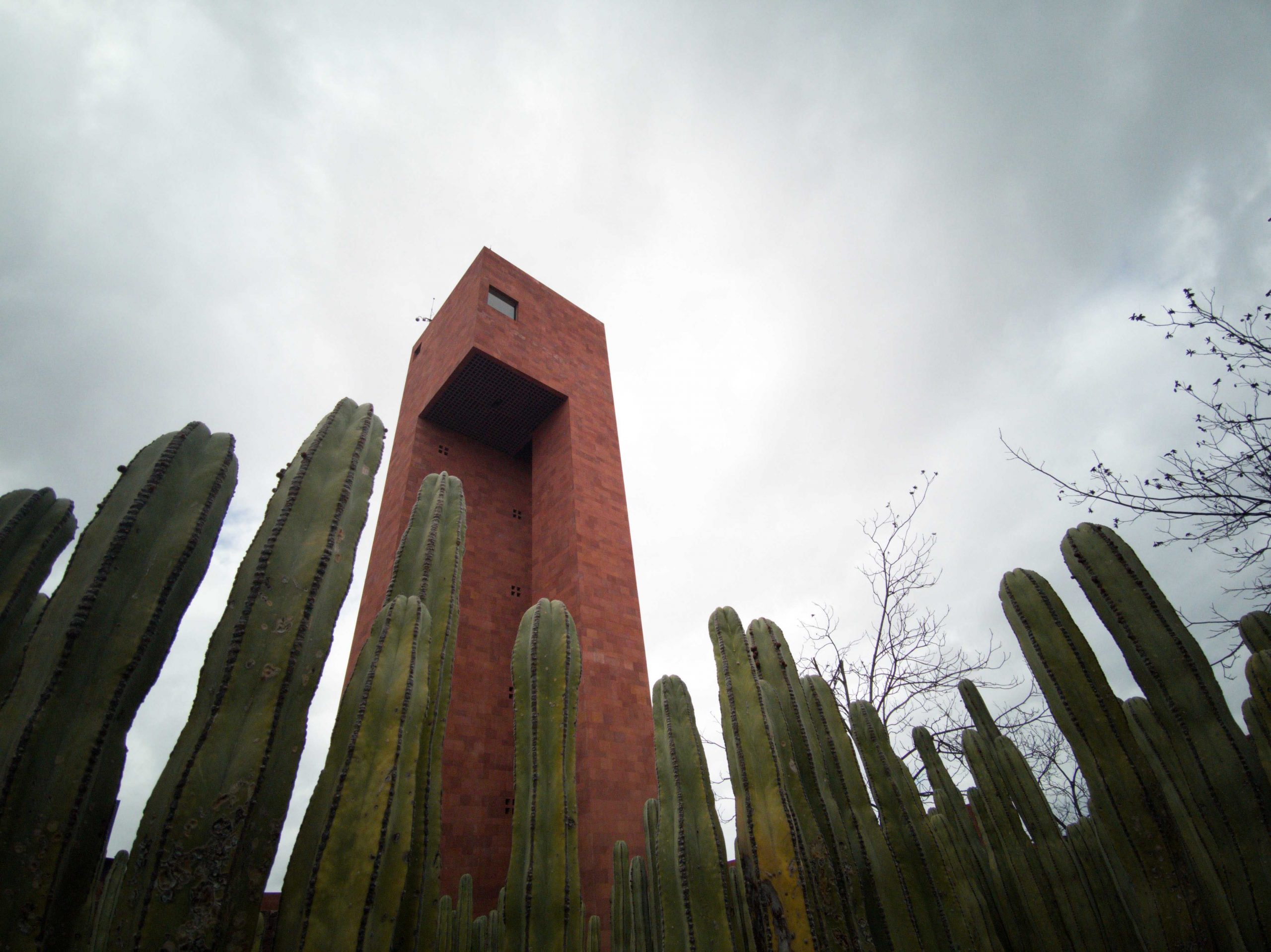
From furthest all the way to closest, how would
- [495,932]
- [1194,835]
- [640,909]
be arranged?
[495,932], [640,909], [1194,835]

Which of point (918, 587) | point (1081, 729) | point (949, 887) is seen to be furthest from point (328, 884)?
point (918, 587)

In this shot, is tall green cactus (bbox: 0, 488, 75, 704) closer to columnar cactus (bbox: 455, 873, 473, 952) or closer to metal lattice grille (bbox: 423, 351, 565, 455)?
columnar cactus (bbox: 455, 873, 473, 952)

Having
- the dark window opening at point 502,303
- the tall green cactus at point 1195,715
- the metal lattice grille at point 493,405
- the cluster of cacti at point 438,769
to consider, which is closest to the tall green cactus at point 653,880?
the cluster of cacti at point 438,769

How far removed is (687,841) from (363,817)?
1.49m

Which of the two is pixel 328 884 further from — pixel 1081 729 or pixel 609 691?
pixel 609 691

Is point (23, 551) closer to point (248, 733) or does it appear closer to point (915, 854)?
point (248, 733)

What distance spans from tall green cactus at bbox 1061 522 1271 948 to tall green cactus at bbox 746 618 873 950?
144 cm

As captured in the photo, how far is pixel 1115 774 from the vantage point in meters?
2.58

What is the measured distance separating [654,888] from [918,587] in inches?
257

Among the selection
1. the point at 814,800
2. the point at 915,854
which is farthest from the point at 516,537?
the point at 915,854

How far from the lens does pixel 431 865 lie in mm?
2439

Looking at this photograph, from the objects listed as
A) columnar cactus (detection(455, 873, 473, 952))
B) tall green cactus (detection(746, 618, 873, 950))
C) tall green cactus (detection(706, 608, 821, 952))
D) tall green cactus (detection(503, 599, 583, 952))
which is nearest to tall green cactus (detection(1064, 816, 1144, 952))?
tall green cactus (detection(746, 618, 873, 950))

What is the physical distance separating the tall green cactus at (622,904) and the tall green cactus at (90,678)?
155 inches

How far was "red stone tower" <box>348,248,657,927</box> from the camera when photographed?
8125mm
